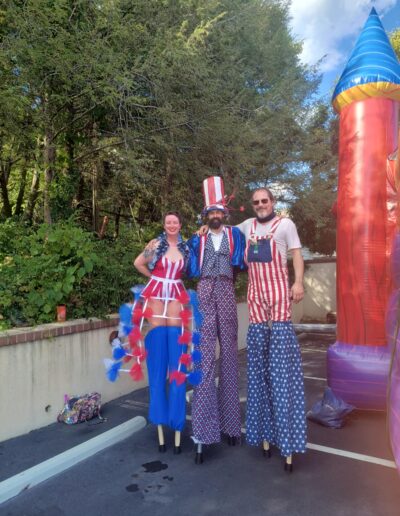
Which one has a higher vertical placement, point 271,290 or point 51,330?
point 271,290

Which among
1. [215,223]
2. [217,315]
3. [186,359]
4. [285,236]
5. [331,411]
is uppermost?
[215,223]

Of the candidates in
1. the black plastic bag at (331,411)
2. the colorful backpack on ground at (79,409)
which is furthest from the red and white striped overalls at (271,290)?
the colorful backpack on ground at (79,409)

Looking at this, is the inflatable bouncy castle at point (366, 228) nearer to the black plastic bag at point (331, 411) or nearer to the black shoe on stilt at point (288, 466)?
the black plastic bag at point (331, 411)

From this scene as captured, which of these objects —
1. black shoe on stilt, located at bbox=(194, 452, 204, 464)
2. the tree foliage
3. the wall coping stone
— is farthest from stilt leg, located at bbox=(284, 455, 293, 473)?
the tree foliage

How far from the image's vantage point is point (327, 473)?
9.57 ft

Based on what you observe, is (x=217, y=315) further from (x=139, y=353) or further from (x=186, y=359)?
(x=139, y=353)

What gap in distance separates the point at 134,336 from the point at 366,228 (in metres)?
2.56

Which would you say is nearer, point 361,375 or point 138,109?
point 361,375

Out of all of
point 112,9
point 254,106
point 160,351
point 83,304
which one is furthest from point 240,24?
point 160,351

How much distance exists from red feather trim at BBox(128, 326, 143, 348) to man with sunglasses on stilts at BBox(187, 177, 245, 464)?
53 cm

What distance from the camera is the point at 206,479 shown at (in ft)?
9.37

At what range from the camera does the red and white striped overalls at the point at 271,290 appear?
10.1 ft

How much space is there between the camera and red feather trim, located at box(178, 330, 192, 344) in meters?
3.22

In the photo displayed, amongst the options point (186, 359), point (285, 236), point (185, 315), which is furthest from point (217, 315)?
point (285, 236)
